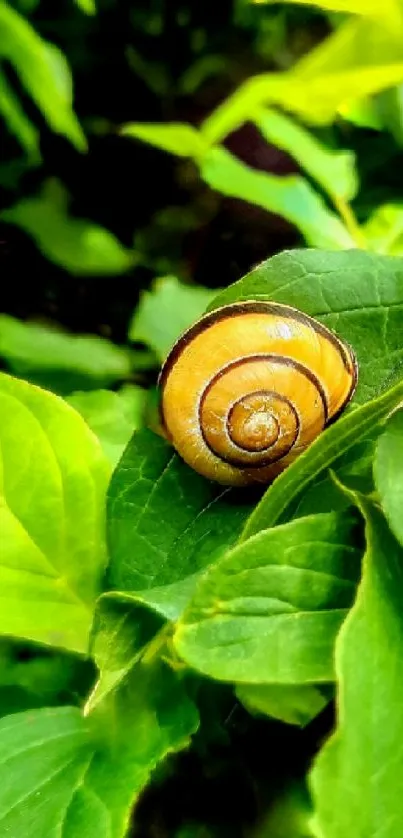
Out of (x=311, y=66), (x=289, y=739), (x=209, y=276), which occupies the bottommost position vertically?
(x=209, y=276)

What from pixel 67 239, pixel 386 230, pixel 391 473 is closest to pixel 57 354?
pixel 67 239

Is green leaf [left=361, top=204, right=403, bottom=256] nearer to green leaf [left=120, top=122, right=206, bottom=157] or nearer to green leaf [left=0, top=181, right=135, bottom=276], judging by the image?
green leaf [left=120, top=122, right=206, bottom=157]

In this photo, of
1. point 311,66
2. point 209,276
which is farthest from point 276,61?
point 311,66

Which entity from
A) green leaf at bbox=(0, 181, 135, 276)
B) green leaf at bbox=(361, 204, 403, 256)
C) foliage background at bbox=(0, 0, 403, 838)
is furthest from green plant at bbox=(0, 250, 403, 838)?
green leaf at bbox=(0, 181, 135, 276)

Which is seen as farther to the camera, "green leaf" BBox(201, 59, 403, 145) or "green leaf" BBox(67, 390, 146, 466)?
"green leaf" BBox(67, 390, 146, 466)

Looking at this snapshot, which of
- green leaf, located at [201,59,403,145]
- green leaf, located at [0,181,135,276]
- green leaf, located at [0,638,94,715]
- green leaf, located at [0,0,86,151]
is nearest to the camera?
green leaf, located at [201,59,403,145]

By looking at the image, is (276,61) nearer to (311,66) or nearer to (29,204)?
(29,204)
